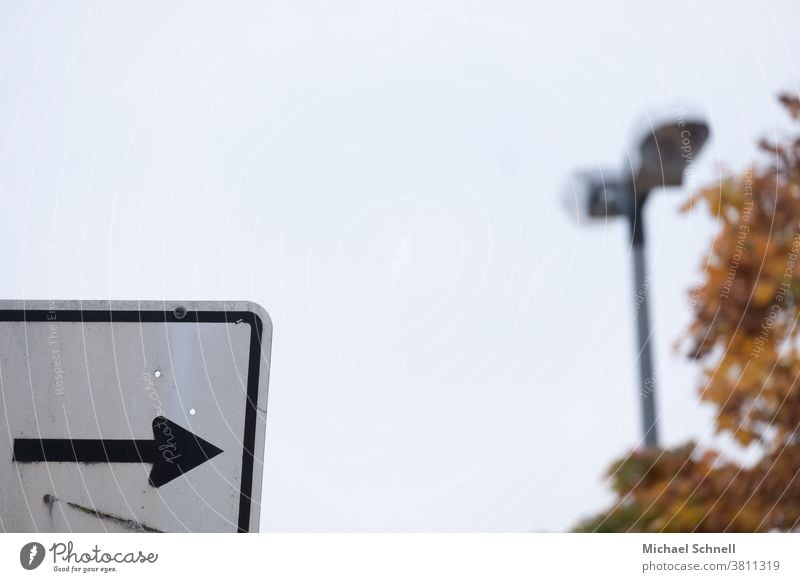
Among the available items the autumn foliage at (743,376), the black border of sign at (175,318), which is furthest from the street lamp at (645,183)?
the black border of sign at (175,318)

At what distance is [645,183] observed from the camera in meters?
1.52

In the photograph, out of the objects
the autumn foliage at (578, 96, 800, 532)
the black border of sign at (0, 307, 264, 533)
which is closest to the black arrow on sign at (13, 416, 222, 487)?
the black border of sign at (0, 307, 264, 533)

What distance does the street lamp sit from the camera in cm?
145

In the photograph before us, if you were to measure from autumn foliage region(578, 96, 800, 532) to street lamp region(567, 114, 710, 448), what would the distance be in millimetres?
67

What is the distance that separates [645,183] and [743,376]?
1.19 feet

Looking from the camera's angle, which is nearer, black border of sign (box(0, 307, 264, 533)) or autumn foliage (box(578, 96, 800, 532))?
black border of sign (box(0, 307, 264, 533))

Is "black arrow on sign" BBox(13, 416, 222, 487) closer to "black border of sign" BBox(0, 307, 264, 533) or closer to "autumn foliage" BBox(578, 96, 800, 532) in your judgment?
"black border of sign" BBox(0, 307, 264, 533)

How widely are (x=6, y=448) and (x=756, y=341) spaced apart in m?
1.13

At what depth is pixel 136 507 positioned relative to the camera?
0.87 metres

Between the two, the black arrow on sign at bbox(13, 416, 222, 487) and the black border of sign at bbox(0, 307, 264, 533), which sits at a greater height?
the black border of sign at bbox(0, 307, 264, 533)

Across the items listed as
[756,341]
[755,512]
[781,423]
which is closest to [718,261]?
[756,341]

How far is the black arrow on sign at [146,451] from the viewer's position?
0.88 m

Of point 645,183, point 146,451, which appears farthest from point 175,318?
point 645,183

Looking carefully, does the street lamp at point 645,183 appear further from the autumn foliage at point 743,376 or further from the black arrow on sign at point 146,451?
the black arrow on sign at point 146,451
